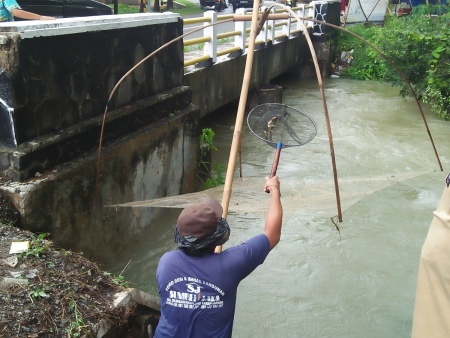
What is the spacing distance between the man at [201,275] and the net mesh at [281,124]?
2.20 m

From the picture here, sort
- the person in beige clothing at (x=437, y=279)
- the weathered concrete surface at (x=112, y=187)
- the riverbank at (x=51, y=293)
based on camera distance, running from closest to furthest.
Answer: the person in beige clothing at (x=437, y=279) < the riverbank at (x=51, y=293) < the weathered concrete surface at (x=112, y=187)

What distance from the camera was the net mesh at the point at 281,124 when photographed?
461 centimetres

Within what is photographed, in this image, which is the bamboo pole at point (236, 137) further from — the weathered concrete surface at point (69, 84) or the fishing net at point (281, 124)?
the weathered concrete surface at point (69, 84)

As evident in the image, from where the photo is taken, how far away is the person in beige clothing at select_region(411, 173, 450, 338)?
2.79m

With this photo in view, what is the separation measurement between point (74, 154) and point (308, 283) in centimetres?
286

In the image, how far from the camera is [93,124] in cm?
483

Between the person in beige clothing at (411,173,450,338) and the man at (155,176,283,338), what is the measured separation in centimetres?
109

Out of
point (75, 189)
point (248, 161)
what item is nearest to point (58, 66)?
point (75, 189)

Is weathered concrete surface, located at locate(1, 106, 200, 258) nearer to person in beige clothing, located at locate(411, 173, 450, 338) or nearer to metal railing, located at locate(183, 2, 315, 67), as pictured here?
metal railing, located at locate(183, 2, 315, 67)

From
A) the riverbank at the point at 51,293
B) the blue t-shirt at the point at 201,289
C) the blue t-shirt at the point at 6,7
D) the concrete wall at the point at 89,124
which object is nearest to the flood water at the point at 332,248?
the concrete wall at the point at 89,124

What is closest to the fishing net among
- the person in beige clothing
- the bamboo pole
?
the bamboo pole

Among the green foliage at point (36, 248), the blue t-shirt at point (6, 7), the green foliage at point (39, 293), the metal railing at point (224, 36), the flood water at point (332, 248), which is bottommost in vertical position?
the flood water at point (332, 248)

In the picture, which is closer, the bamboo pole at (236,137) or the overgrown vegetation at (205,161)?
the bamboo pole at (236,137)

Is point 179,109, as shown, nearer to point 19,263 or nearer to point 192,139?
point 192,139
